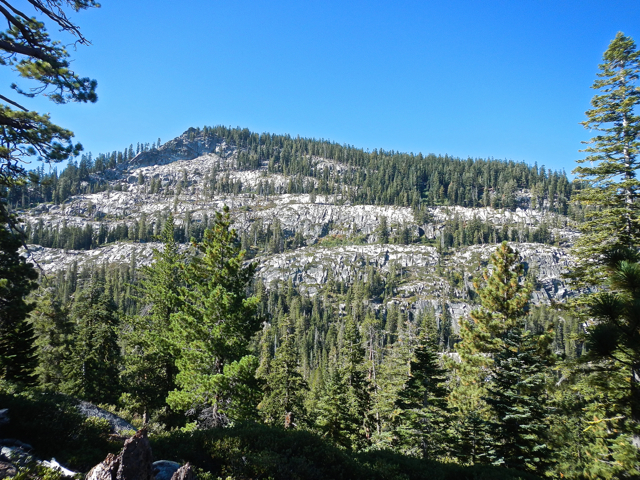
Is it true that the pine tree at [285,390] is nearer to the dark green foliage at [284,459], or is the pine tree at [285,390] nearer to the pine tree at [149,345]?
the pine tree at [149,345]

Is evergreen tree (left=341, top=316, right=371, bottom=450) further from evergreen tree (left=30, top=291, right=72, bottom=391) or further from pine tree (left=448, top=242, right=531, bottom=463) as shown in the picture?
evergreen tree (left=30, top=291, right=72, bottom=391)

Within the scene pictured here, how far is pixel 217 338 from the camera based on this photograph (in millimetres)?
14195

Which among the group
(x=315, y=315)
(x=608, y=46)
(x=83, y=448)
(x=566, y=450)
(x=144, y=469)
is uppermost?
(x=608, y=46)

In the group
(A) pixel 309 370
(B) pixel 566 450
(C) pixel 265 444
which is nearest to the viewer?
(C) pixel 265 444

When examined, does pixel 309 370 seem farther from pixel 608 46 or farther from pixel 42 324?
pixel 608 46

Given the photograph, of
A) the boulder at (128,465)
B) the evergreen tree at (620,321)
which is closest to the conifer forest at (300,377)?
the evergreen tree at (620,321)

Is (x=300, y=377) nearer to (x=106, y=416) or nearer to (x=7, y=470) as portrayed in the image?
(x=106, y=416)

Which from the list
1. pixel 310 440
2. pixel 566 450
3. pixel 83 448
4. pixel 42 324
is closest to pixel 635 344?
pixel 310 440

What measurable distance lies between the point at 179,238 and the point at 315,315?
9964 centimetres

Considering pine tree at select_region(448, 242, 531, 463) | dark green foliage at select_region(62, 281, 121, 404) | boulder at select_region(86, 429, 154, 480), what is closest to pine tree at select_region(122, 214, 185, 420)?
dark green foliage at select_region(62, 281, 121, 404)

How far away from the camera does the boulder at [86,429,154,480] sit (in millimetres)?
4805

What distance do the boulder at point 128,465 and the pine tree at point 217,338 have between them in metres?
8.22

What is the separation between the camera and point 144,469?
16.5ft

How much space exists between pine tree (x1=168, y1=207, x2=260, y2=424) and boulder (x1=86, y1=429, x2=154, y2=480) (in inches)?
324
